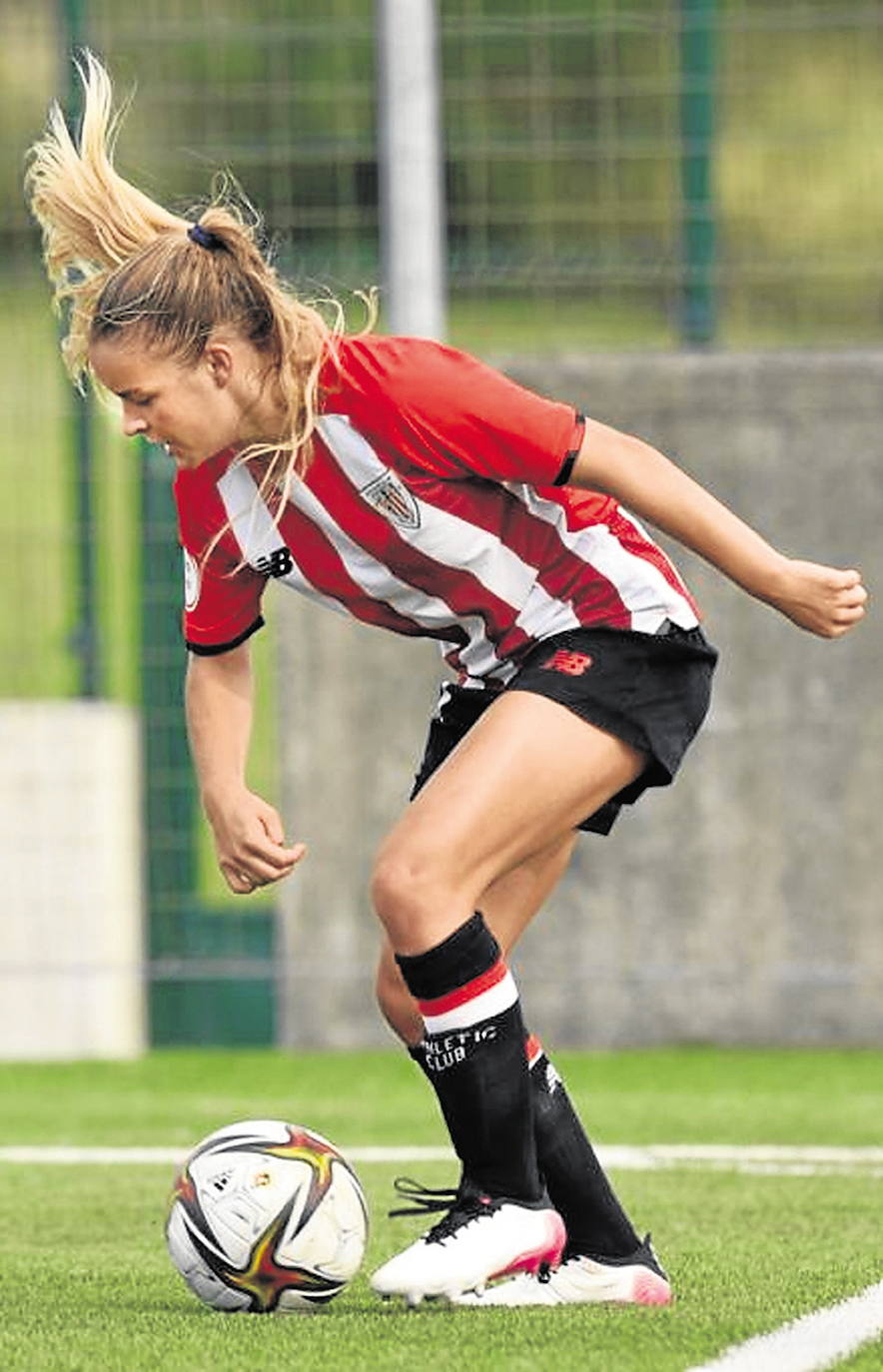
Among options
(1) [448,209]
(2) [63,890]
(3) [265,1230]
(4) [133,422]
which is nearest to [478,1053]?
(3) [265,1230]

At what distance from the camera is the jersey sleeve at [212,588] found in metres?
4.93

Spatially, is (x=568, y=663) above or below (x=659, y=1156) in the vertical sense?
above

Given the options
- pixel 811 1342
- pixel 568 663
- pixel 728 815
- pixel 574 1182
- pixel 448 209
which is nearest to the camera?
pixel 811 1342

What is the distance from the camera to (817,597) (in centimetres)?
472

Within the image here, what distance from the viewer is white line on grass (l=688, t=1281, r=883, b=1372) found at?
4.14 meters

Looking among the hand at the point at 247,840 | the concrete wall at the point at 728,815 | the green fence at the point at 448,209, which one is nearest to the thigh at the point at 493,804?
the hand at the point at 247,840

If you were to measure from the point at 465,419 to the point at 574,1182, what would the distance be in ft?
4.10

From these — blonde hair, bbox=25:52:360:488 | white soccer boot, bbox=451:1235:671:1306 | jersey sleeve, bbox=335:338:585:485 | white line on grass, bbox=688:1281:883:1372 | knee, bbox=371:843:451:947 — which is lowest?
white soccer boot, bbox=451:1235:671:1306

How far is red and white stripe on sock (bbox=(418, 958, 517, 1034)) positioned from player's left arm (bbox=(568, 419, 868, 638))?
707 mm

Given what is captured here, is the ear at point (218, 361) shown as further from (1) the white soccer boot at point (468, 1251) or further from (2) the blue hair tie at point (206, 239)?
(1) the white soccer boot at point (468, 1251)

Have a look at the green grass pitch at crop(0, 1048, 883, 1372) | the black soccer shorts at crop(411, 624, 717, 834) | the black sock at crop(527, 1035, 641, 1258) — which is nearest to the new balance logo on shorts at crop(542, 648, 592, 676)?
the black soccer shorts at crop(411, 624, 717, 834)

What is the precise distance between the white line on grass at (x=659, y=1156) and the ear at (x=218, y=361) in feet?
10.1

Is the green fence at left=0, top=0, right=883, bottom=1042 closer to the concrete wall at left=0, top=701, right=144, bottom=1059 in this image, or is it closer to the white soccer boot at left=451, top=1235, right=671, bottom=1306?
the concrete wall at left=0, top=701, right=144, bottom=1059

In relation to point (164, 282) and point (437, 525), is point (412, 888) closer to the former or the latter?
point (437, 525)
